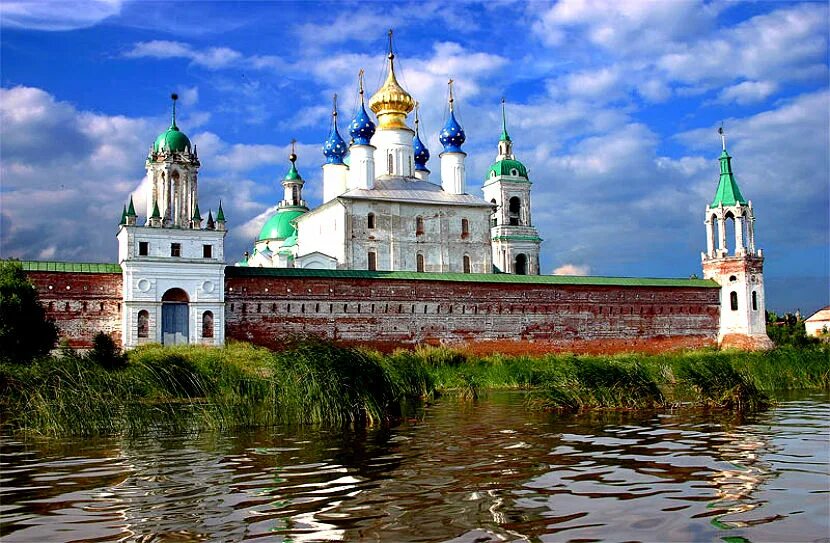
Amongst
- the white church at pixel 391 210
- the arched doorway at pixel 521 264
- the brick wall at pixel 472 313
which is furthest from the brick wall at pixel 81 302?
the arched doorway at pixel 521 264

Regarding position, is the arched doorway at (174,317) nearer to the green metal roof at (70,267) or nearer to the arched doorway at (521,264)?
the green metal roof at (70,267)

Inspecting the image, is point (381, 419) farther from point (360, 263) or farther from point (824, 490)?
point (360, 263)

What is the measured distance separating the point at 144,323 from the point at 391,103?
14.6 metres

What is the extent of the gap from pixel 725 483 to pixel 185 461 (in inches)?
192

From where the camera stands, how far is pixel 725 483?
696cm

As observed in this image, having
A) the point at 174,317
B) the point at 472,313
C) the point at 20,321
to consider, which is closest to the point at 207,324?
the point at 174,317

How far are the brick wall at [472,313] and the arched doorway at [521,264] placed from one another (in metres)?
11.0

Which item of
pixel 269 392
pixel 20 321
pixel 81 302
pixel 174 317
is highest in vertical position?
pixel 81 302

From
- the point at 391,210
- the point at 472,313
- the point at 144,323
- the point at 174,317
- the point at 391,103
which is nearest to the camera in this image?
the point at 144,323

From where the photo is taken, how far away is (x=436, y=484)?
704cm

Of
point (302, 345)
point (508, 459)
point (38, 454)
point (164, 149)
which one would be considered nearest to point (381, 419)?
point (302, 345)

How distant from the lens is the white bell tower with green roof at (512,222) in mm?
39875

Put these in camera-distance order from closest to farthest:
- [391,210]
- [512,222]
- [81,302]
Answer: [81,302], [391,210], [512,222]

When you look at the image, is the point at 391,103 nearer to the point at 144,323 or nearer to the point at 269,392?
the point at 144,323
